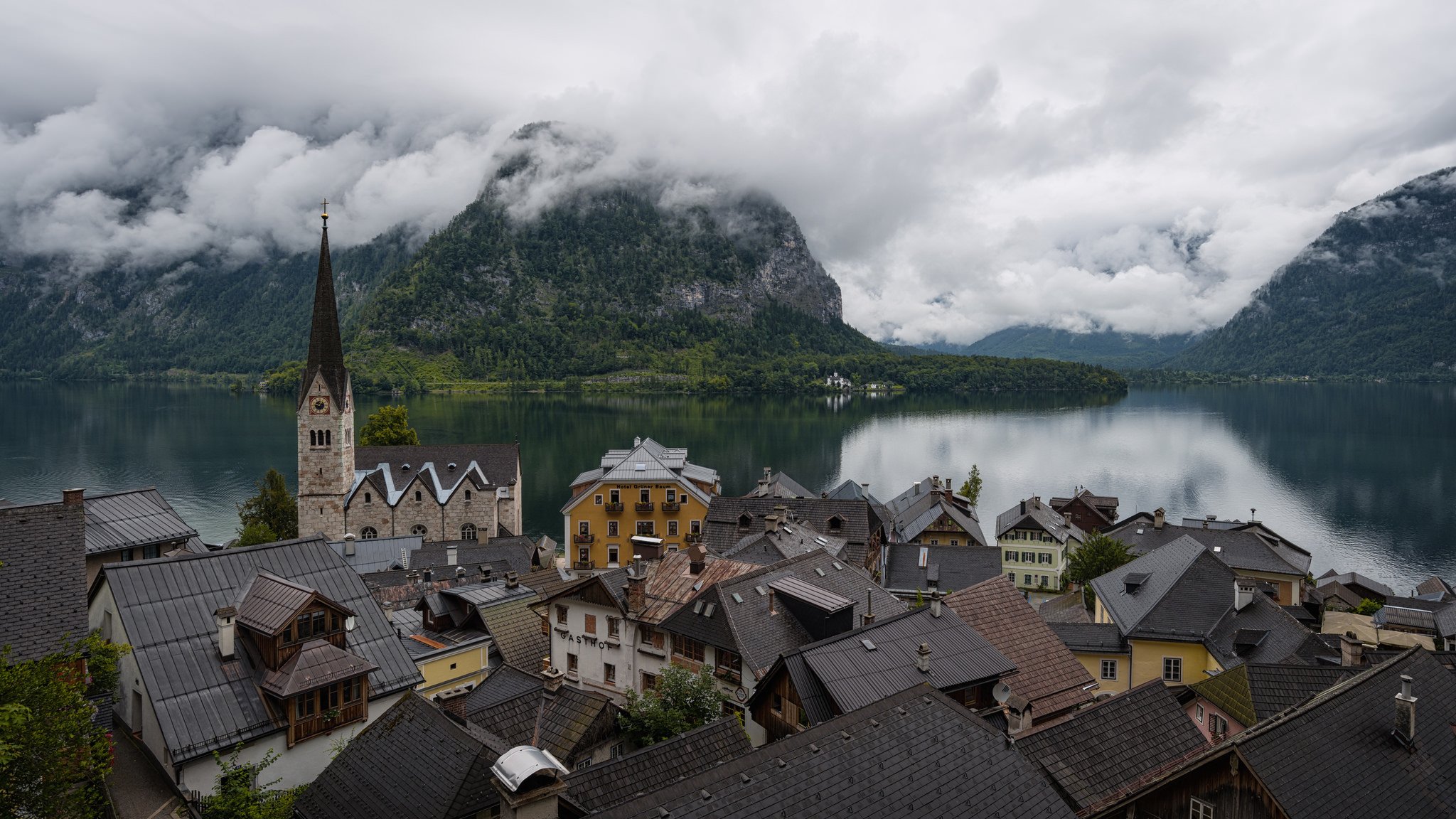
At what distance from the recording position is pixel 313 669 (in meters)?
18.0

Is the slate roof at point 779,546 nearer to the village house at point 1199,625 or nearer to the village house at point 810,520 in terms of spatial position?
the village house at point 810,520

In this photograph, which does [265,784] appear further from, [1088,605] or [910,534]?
[910,534]

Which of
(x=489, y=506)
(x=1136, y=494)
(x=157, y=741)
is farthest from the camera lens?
(x=1136, y=494)

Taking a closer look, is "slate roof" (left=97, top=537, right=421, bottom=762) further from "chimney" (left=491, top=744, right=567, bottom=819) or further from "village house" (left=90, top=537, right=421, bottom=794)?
"chimney" (left=491, top=744, right=567, bottom=819)

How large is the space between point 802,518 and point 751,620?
1024 inches

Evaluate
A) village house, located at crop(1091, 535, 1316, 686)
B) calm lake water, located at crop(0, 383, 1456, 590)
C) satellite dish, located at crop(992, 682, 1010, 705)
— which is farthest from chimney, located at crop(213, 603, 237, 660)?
calm lake water, located at crop(0, 383, 1456, 590)

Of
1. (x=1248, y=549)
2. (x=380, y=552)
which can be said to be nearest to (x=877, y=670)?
(x=380, y=552)

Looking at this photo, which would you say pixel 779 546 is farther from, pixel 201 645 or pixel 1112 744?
pixel 201 645

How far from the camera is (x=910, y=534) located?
67.2m

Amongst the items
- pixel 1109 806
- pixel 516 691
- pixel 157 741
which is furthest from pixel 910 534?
pixel 157 741

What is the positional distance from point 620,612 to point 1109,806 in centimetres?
1781

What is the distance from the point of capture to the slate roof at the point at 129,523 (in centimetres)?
2698

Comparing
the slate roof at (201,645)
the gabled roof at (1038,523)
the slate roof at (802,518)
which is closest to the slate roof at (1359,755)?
the slate roof at (201,645)

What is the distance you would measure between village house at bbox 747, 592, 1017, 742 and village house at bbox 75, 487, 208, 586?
61.9ft
